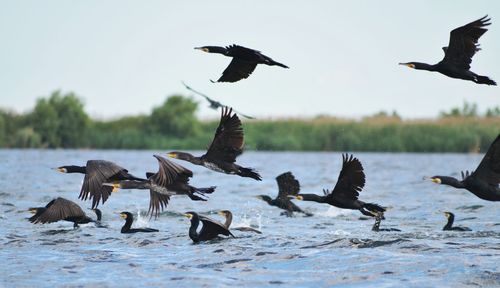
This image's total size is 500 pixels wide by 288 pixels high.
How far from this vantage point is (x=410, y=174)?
137ft

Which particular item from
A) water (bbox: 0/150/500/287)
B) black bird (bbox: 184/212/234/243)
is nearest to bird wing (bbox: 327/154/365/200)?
water (bbox: 0/150/500/287)

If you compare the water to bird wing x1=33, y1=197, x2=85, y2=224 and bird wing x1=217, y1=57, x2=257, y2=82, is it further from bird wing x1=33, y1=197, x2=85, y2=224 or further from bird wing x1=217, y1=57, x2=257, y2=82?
bird wing x1=217, y1=57, x2=257, y2=82

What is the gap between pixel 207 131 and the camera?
66.6 m

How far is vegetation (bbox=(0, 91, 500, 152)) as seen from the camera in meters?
55.7

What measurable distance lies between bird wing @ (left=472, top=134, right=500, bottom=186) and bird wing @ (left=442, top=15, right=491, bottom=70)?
1572 millimetres

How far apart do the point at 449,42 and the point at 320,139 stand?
136 ft

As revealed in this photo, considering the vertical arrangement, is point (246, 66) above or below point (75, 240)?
above

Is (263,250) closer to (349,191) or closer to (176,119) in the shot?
(349,191)

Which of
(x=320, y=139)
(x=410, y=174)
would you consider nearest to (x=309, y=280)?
(x=410, y=174)

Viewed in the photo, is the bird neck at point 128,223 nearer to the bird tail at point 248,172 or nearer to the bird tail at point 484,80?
the bird tail at point 248,172

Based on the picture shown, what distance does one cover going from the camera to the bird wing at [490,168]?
14.8m

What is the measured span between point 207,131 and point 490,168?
2049 inches

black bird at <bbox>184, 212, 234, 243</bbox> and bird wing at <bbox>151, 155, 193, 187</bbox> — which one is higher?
bird wing at <bbox>151, 155, 193, 187</bbox>

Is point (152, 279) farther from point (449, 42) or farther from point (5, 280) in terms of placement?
point (449, 42)
